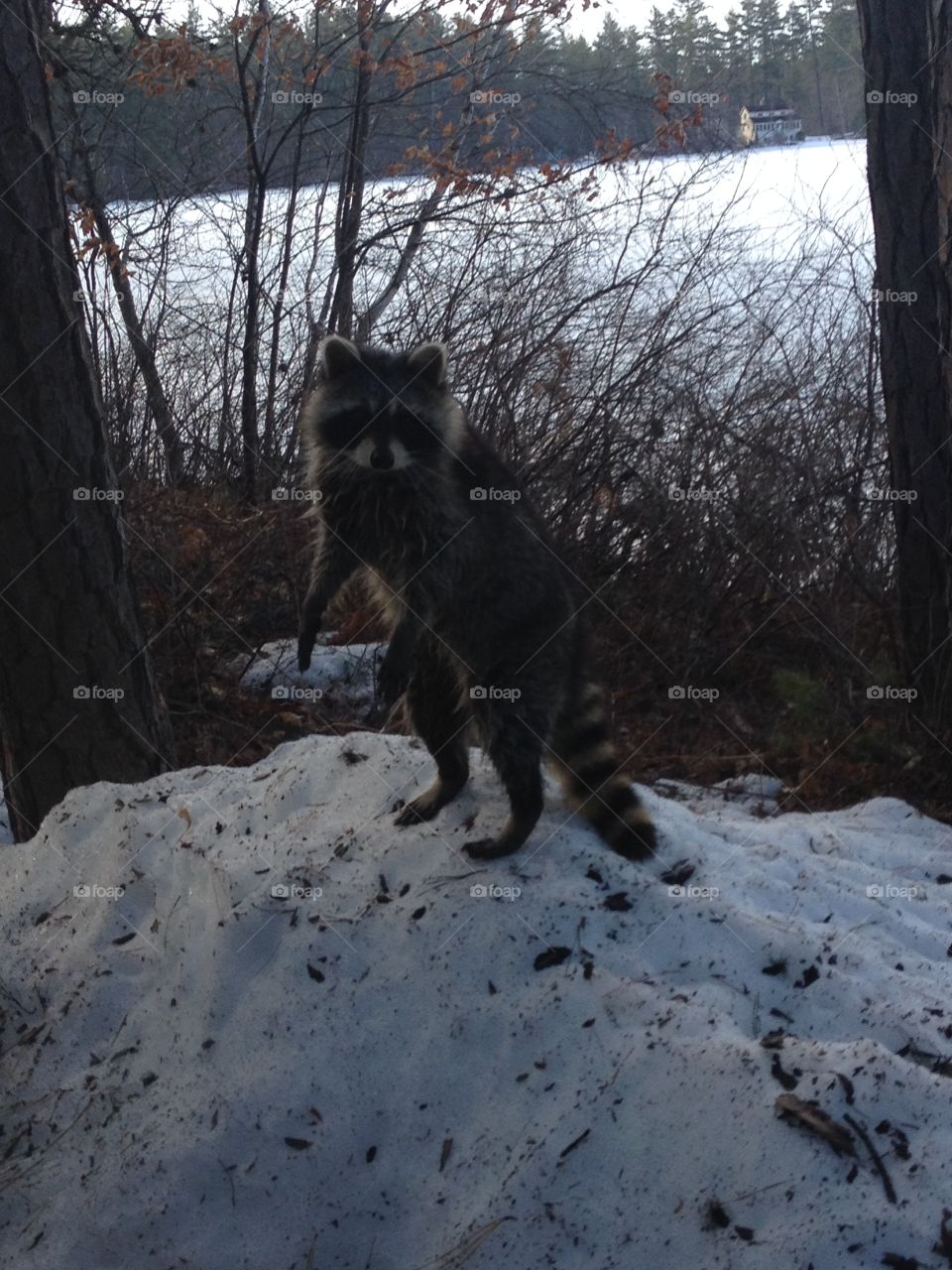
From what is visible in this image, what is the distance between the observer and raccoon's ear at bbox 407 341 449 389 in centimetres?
403

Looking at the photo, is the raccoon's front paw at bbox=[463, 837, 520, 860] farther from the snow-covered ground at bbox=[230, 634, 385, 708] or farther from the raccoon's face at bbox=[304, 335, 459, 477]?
the snow-covered ground at bbox=[230, 634, 385, 708]

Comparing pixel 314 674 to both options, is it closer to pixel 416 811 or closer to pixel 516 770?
pixel 416 811

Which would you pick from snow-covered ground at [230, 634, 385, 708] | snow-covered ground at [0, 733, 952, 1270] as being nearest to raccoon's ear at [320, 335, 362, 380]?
snow-covered ground at [0, 733, 952, 1270]

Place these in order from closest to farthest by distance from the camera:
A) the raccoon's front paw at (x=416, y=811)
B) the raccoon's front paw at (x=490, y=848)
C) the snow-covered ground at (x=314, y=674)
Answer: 1. the raccoon's front paw at (x=490, y=848)
2. the raccoon's front paw at (x=416, y=811)
3. the snow-covered ground at (x=314, y=674)

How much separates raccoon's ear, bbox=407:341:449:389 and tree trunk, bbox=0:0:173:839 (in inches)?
48.2

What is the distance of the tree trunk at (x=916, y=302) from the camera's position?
498 cm

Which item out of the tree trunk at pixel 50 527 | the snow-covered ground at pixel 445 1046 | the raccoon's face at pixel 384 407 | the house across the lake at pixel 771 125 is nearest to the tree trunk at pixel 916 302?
the snow-covered ground at pixel 445 1046

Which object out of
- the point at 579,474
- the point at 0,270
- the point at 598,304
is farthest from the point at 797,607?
the point at 0,270

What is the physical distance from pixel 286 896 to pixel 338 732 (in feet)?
8.35

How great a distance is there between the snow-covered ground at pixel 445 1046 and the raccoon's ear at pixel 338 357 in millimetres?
1564

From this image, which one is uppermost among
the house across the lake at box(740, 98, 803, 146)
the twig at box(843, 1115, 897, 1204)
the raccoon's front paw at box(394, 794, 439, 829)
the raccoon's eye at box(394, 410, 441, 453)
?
the house across the lake at box(740, 98, 803, 146)

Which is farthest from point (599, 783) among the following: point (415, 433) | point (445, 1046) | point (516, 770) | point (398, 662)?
point (415, 433)

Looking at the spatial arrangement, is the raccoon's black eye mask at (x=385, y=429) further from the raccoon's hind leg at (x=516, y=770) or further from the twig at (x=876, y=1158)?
the twig at (x=876, y=1158)

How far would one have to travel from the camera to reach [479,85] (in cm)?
909
